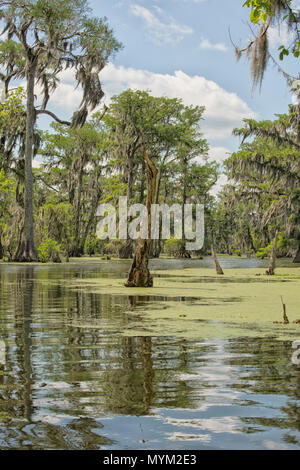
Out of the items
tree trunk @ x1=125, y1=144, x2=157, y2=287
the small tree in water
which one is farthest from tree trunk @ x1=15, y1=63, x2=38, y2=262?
tree trunk @ x1=125, y1=144, x2=157, y2=287

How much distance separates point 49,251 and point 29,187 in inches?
147

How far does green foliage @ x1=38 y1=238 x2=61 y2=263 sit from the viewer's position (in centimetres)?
2938

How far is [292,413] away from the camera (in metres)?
2.71

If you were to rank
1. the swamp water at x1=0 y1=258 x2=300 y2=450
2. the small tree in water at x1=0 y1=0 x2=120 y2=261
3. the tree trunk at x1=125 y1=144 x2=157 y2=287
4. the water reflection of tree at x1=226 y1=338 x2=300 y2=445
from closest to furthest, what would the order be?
the swamp water at x1=0 y1=258 x2=300 y2=450 < the water reflection of tree at x1=226 y1=338 x2=300 y2=445 < the tree trunk at x1=125 y1=144 x2=157 y2=287 < the small tree in water at x1=0 y1=0 x2=120 y2=261

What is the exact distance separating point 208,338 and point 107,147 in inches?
1552

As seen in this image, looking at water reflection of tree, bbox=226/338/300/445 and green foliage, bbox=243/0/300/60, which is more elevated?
green foliage, bbox=243/0/300/60

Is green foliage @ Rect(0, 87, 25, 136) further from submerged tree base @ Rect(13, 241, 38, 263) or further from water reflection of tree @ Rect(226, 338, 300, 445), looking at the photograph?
water reflection of tree @ Rect(226, 338, 300, 445)

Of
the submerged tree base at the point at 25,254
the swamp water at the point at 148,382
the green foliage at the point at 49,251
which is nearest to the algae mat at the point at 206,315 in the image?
the swamp water at the point at 148,382

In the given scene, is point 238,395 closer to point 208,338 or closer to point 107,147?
point 208,338

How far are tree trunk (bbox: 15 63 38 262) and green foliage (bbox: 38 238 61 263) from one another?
1.19 meters

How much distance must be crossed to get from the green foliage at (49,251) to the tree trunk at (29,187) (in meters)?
1.19

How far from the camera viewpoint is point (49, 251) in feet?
97.3

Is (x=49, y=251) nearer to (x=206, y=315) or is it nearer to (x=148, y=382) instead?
(x=206, y=315)
